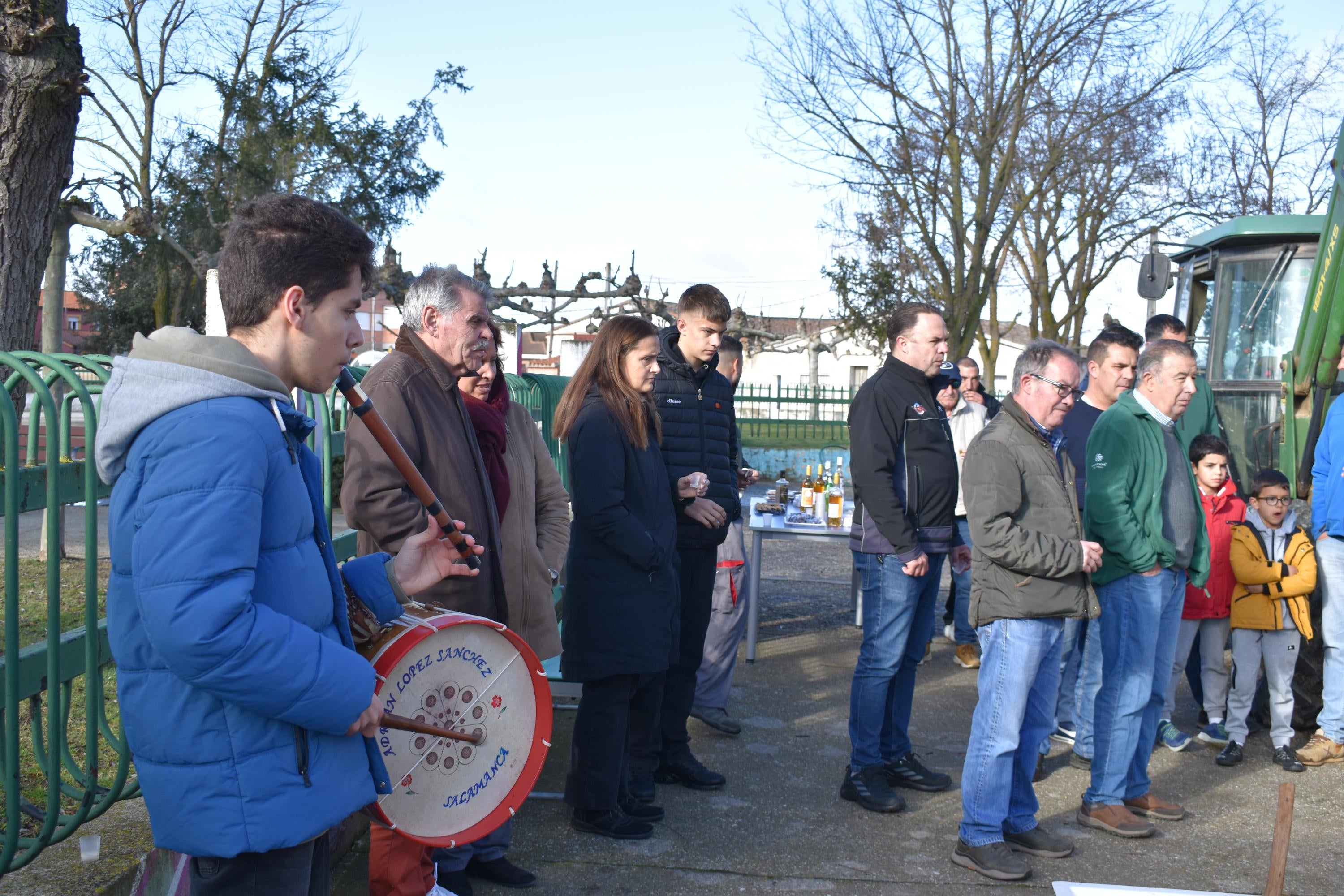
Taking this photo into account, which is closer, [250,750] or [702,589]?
[250,750]

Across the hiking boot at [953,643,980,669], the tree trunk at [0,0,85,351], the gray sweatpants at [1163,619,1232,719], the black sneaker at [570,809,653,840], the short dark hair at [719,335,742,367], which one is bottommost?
the black sneaker at [570,809,653,840]

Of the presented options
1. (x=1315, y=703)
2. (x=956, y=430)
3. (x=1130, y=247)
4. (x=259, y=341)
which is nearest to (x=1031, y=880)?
(x=1315, y=703)

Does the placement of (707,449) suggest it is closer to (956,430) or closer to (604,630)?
(604,630)

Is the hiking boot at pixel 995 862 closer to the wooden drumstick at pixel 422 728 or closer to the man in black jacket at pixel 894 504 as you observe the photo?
the man in black jacket at pixel 894 504

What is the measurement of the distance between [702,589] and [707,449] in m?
0.64

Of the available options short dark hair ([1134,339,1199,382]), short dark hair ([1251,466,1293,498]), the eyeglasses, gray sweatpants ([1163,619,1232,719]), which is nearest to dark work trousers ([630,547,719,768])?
the eyeglasses

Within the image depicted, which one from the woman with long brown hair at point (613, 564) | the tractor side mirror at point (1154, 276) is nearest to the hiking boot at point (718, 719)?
the woman with long brown hair at point (613, 564)

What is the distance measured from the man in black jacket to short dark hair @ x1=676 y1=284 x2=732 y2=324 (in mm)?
719

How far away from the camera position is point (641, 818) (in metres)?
4.41

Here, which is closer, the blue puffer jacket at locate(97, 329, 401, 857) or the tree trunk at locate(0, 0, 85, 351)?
the blue puffer jacket at locate(97, 329, 401, 857)

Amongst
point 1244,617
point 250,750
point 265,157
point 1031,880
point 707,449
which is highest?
point 265,157

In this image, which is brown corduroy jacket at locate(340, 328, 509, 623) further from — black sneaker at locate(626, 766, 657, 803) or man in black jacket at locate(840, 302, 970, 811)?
man in black jacket at locate(840, 302, 970, 811)

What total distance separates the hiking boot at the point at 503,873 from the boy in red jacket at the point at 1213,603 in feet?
11.2

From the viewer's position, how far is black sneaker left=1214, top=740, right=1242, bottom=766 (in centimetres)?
543
